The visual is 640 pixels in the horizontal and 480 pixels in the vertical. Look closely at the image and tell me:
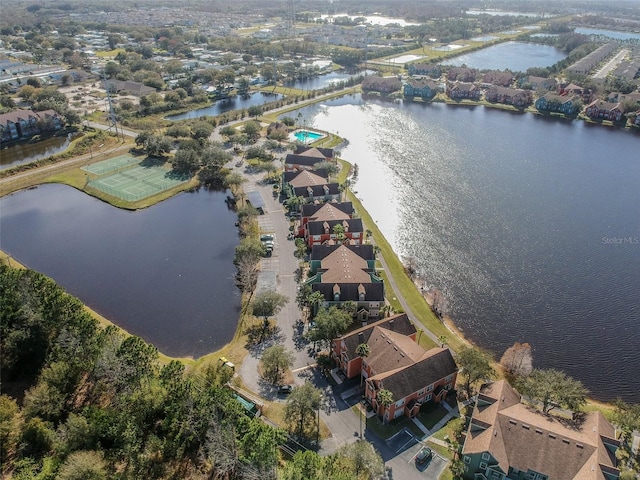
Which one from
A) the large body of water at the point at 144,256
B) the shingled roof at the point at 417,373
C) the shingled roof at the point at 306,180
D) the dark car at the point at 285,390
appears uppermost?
the shingled roof at the point at 306,180

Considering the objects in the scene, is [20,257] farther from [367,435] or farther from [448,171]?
[448,171]

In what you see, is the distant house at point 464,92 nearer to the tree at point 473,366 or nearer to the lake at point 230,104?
the lake at point 230,104

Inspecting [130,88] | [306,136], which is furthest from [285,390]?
[130,88]

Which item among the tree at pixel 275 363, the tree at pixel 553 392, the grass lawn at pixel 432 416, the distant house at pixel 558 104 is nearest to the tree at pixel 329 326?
the tree at pixel 275 363

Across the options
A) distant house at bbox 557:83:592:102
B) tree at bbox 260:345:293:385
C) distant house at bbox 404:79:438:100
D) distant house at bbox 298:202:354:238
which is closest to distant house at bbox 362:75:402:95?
distant house at bbox 404:79:438:100

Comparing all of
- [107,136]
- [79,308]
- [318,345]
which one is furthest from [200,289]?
[107,136]

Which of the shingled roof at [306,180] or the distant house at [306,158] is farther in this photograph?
the distant house at [306,158]

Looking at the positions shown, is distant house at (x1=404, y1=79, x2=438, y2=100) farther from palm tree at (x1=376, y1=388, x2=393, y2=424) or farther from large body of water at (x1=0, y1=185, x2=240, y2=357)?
palm tree at (x1=376, y1=388, x2=393, y2=424)
